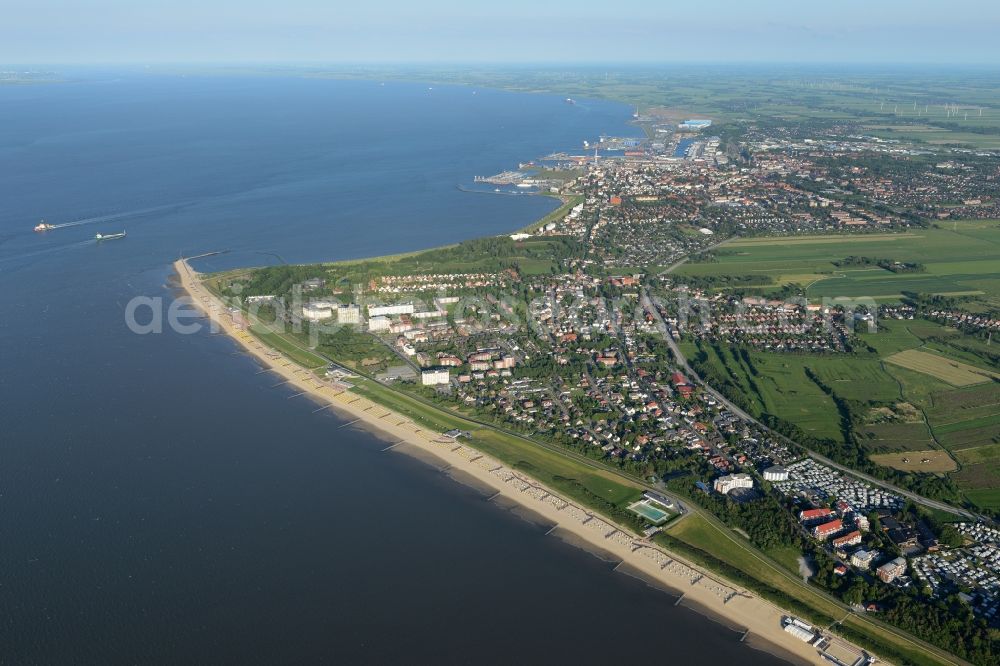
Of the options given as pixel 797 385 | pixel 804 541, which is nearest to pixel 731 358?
pixel 797 385

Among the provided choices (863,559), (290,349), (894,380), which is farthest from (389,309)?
(863,559)

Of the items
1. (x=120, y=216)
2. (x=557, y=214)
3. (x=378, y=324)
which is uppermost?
(x=557, y=214)

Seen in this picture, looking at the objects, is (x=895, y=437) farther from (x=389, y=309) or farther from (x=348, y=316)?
(x=348, y=316)

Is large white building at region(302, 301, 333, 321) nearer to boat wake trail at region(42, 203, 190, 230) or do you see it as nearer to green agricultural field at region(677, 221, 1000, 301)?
green agricultural field at region(677, 221, 1000, 301)

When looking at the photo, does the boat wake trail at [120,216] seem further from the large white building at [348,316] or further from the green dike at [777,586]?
the green dike at [777,586]

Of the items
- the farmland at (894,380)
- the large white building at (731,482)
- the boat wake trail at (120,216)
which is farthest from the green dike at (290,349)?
the boat wake trail at (120,216)

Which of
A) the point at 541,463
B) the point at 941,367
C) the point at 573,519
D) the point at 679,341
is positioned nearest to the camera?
the point at 573,519

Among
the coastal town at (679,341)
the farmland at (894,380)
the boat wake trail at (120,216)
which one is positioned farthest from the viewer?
the boat wake trail at (120,216)
